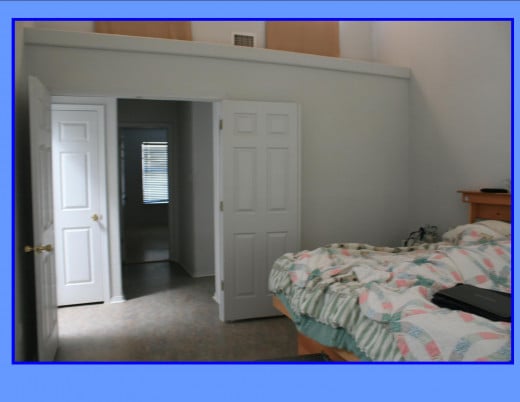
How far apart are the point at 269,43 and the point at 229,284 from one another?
2435mm

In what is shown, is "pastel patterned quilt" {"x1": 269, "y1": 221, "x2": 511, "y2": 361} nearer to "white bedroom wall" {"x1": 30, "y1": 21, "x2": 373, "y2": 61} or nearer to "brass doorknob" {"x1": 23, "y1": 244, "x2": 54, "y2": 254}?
"brass doorknob" {"x1": 23, "y1": 244, "x2": 54, "y2": 254}

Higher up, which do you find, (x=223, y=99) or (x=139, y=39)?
(x=139, y=39)

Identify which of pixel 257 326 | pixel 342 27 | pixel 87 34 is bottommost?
pixel 257 326

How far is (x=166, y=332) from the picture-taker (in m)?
3.49

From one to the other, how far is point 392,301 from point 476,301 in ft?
1.20

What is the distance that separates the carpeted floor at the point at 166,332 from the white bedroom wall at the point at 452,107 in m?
1.96

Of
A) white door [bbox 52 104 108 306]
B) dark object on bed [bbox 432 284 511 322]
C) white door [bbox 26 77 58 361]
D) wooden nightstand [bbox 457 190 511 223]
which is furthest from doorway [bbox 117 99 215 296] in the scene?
dark object on bed [bbox 432 284 511 322]

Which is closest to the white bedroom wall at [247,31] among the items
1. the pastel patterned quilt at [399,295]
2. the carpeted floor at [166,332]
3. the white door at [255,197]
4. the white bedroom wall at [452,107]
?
the white bedroom wall at [452,107]

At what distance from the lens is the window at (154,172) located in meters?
8.44

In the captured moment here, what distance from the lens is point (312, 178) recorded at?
420 cm

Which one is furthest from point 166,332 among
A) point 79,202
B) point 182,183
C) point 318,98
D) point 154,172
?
point 154,172

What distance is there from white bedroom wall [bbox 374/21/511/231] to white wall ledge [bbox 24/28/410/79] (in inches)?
14.3

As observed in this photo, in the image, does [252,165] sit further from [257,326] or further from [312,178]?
[257,326]

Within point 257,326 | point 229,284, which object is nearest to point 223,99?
point 229,284
